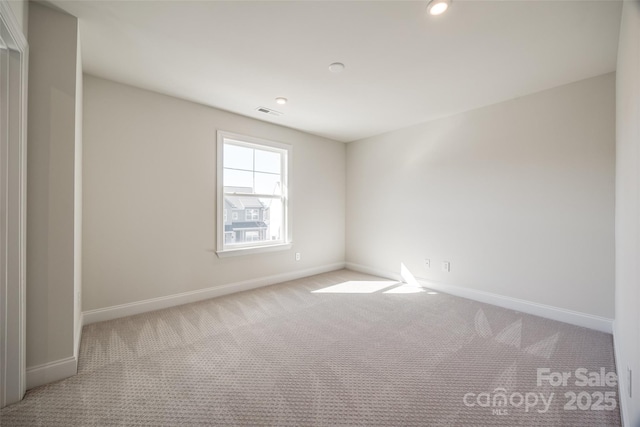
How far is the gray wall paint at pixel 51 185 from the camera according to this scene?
5.41 ft

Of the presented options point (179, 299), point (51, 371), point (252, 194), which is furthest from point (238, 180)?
point (51, 371)

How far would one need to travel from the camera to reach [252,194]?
3.75 meters

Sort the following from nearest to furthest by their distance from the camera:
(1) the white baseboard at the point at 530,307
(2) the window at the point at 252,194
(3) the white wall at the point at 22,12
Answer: (3) the white wall at the point at 22,12
(1) the white baseboard at the point at 530,307
(2) the window at the point at 252,194

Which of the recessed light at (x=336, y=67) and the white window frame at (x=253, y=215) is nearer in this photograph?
the recessed light at (x=336, y=67)

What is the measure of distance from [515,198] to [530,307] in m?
1.21

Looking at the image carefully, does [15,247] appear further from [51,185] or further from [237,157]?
[237,157]

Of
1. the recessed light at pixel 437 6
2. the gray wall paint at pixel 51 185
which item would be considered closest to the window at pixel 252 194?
the gray wall paint at pixel 51 185

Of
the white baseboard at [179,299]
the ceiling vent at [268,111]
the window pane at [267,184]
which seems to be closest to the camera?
the white baseboard at [179,299]

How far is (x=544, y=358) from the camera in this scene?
2002 millimetres

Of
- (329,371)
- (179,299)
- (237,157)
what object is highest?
(237,157)

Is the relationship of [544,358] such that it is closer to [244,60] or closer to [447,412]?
[447,412]

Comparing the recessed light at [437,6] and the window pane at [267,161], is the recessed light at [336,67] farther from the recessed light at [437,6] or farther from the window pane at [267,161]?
the window pane at [267,161]

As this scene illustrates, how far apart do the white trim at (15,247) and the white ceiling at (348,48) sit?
2.09ft

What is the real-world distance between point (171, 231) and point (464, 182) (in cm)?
369
